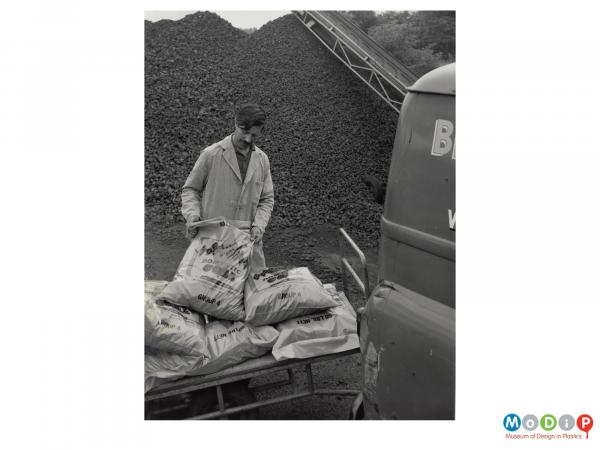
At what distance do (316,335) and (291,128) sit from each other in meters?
4.86

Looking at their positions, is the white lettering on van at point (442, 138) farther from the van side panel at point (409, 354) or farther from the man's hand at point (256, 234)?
the man's hand at point (256, 234)

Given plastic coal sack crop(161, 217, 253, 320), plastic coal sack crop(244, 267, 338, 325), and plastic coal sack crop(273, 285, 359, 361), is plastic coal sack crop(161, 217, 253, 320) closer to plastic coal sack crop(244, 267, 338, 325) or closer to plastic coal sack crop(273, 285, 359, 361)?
plastic coal sack crop(244, 267, 338, 325)

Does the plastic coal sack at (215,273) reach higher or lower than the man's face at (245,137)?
lower

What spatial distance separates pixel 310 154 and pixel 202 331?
15.3ft

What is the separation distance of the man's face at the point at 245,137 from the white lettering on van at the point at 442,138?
144 cm

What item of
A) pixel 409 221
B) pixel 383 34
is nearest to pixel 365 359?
pixel 409 221

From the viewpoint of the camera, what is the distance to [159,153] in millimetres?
7246

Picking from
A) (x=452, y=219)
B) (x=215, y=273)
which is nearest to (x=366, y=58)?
(x=215, y=273)

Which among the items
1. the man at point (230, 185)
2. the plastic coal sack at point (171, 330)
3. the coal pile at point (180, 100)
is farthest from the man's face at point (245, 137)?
the coal pile at point (180, 100)

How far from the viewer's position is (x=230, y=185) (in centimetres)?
383

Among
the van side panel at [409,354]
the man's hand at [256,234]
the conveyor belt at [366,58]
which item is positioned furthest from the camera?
the conveyor belt at [366,58]

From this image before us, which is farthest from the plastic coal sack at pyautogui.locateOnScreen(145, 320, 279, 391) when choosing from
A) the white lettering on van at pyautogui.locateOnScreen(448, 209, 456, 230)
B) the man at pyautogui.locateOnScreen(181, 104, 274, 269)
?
the white lettering on van at pyautogui.locateOnScreen(448, 209, 456, 230)
